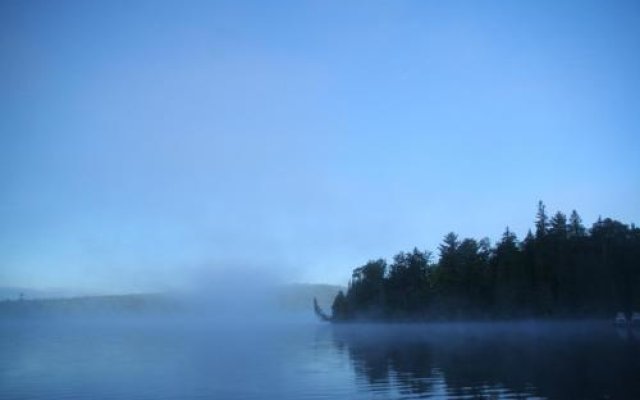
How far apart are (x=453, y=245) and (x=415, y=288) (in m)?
30.2

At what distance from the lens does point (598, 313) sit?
118 meters

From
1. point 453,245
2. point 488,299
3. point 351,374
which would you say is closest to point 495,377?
point 351,374

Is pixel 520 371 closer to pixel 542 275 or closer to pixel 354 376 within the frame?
pixel 354 376

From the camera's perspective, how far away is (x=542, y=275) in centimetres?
13150

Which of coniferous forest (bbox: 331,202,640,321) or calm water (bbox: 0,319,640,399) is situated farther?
coniferous forest (bbox: 331,202,640,321)

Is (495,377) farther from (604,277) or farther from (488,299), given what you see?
(488,299)

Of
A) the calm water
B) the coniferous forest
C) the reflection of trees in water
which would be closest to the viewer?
the reflection of trees in water

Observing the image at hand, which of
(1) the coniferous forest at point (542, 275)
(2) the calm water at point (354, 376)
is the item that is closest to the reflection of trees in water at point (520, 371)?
(2) the calm water at point (354, 376)

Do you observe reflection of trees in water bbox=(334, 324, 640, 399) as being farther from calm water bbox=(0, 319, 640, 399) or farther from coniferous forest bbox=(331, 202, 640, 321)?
coniferous forest bbox=(331, 202, 640, 321)

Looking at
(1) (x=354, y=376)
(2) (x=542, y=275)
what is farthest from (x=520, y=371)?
(2) (x=542, y=275)

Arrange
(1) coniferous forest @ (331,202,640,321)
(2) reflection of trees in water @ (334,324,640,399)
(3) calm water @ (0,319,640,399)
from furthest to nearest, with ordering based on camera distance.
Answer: (1) coniferous forest @ (331,202,640,321) < (3) calm water @ (0,319,640,399) < (2) reflection of trees in water @ (334,324,640,399)

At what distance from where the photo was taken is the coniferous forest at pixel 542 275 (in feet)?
382

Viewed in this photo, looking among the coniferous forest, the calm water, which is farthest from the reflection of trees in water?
the coniferous forest

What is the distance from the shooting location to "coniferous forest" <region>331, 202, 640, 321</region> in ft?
382
